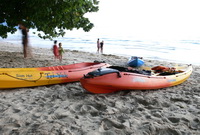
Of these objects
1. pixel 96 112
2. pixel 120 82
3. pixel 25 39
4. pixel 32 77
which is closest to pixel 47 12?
pixel 32 77

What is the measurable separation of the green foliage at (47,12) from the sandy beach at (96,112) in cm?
370

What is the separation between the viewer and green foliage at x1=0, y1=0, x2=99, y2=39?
22.1 ft

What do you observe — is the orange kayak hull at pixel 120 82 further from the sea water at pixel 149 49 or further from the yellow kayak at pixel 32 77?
the sea water at pixel 149 49

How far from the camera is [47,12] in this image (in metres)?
6.79

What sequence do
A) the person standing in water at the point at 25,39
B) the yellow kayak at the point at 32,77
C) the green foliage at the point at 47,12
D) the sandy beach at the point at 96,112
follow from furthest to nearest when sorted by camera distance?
the person standing in water at the point at 25,39 → the green foliage at the point at 47,12 → the yellow kayak at the point at 32,77 → the sandy beach at the point at 96,112

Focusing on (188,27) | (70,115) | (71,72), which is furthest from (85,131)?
(188,27)

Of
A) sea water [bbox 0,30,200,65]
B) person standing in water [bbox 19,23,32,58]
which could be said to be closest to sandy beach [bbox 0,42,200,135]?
person standing in water [bbox 19,23,32,58]

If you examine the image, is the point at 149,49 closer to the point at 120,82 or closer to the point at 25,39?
the point at 25,39

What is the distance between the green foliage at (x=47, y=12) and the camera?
6723 mm

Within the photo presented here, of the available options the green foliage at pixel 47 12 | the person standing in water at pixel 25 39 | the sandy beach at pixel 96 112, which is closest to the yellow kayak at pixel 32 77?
the sandy beach at pixel 96 112

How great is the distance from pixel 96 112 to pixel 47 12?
5.24m

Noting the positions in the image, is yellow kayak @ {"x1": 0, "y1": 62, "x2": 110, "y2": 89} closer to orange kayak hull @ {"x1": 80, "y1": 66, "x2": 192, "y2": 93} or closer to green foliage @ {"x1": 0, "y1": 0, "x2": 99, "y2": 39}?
orange kayak hull @ {"x1": 80, "y1": 66, "x2": 192, "y2": 93}

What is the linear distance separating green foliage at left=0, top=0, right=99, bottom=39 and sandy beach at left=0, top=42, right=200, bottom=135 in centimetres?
370

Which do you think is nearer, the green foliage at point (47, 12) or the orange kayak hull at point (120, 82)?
the orange kayak hull at point (120, 82)
